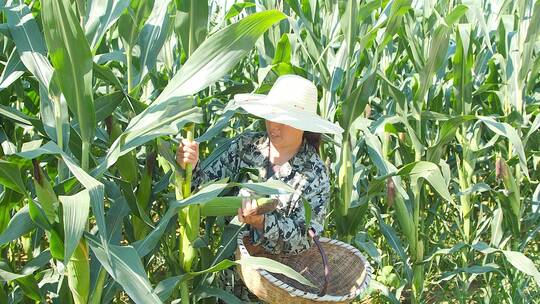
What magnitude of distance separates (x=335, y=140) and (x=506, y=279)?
1.23 meters

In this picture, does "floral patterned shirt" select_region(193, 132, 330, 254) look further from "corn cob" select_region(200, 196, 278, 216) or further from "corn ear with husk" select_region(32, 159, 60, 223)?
"corn ear with husk" select_region(32, 159, 60, 223)

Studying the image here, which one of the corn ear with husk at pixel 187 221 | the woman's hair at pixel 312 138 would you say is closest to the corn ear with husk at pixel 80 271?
the corn ear with husk at pixel 187 221

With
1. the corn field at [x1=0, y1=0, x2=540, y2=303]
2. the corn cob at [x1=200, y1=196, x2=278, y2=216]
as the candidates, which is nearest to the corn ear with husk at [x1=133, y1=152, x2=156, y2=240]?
the corn field at [x1=0, y1=0, x2=540, y2=303]

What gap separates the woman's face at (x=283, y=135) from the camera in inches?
96.9

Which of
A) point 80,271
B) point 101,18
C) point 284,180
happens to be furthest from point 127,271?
point 284,180

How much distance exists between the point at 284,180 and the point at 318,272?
14.8 inches

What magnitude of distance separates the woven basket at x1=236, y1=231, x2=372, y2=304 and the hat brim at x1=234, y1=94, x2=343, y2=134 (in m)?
0.46

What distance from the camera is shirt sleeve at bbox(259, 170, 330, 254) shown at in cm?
236

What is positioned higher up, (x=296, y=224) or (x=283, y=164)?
(x=283, y=164)

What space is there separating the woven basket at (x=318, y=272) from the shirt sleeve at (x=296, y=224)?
9 cm

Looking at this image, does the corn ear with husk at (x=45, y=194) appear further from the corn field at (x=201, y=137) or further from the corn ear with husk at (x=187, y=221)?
the corn ear with husk at (x=187, y=221)

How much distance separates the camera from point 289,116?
6.66ft

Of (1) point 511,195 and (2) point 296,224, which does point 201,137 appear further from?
(1) point 511,195

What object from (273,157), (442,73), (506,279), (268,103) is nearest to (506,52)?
(442,73)
